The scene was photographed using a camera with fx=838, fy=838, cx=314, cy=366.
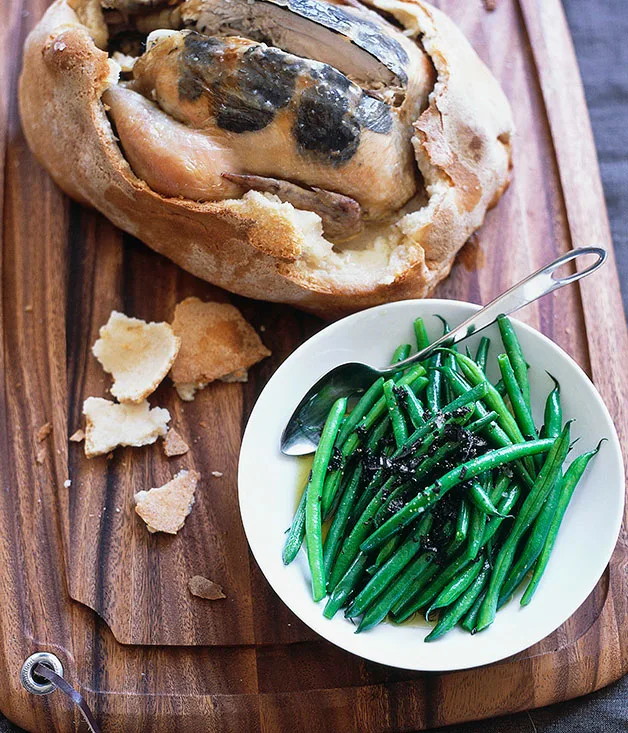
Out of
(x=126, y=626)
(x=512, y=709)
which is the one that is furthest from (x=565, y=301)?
(x=126, y=626)

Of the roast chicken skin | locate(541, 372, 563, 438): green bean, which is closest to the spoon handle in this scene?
locate(541, 372, 563, 438): green bean

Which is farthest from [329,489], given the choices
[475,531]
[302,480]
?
[475,531]

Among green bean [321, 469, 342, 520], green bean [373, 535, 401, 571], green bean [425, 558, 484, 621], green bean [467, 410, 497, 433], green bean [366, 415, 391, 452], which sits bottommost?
green bean [425, 558, 484, 621]

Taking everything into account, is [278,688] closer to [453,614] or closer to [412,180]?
[453,614]

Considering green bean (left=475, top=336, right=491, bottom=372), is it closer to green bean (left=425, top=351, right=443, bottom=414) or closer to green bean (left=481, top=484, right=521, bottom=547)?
green bean (left=425, top=351, right=443, bottom=414)

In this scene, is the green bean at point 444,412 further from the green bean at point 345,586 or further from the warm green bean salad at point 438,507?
the green bean at point 345,586

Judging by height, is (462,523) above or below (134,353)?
below

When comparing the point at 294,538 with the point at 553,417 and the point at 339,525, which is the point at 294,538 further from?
the point at 553,417
